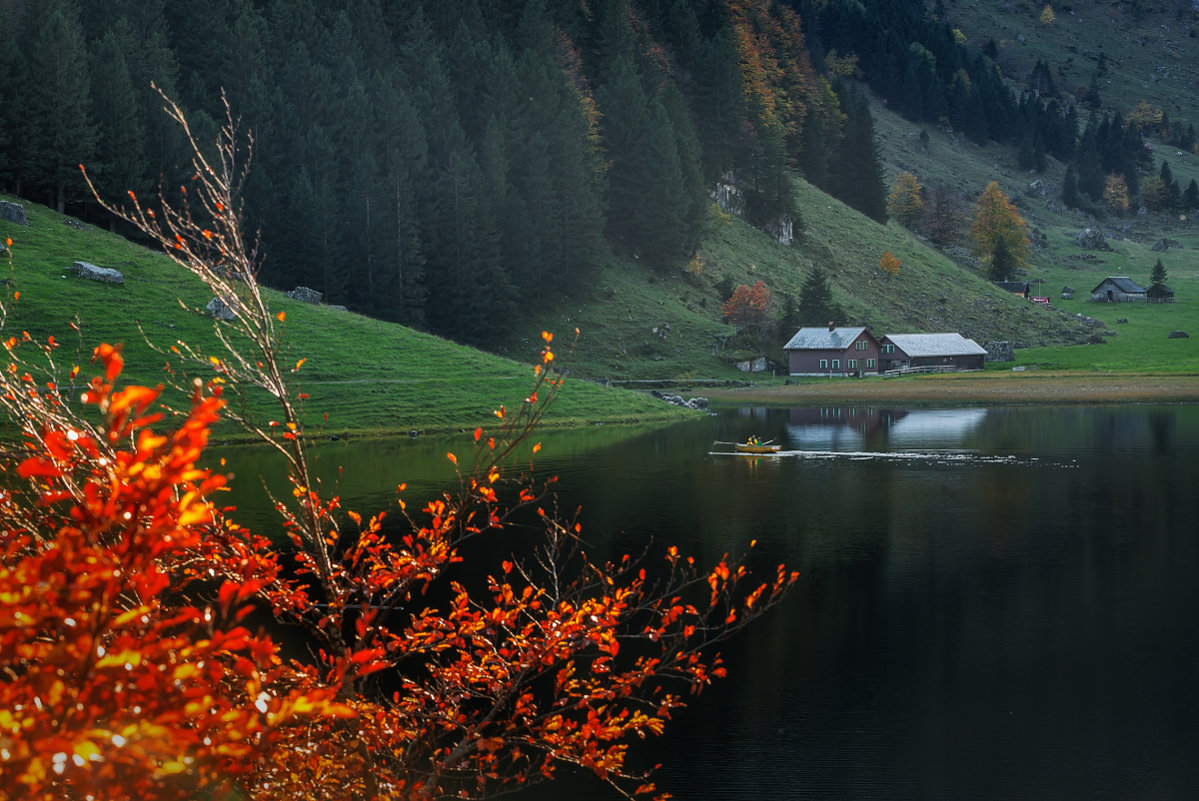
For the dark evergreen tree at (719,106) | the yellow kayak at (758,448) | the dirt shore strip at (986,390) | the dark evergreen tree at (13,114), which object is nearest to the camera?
the yellow kayak at (758,448)

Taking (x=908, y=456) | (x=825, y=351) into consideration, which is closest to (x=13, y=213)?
(x=908, y=456)

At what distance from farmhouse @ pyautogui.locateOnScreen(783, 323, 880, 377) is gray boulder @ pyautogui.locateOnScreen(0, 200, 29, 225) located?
8010 cm

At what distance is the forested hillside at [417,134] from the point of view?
104 metres

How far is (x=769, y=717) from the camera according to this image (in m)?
22.9

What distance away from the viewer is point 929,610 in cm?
3122

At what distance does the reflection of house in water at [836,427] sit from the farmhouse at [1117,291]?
360 feet

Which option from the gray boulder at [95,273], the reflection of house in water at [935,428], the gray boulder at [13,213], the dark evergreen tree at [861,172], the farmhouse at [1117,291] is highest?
the dark evergreen tree at [861,172]

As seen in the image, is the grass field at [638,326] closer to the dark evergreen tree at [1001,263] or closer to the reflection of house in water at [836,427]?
the dark evergreen tree at [1001,263]

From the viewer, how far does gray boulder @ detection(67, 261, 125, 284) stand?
86125 mm

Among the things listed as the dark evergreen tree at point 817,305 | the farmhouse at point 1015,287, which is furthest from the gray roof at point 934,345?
the farmhouse at point 1015,287

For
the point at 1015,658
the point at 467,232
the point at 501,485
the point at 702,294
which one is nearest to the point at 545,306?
the point at 467,232

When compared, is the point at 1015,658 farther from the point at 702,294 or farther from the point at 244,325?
the point at 702,294

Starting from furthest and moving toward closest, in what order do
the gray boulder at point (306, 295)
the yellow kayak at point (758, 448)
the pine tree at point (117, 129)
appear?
the pine tree at point (117, 129), the gray boulder at point (306, 295), the yellow kayak at point (758, 448)

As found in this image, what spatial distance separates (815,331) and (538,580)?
10306 cm
